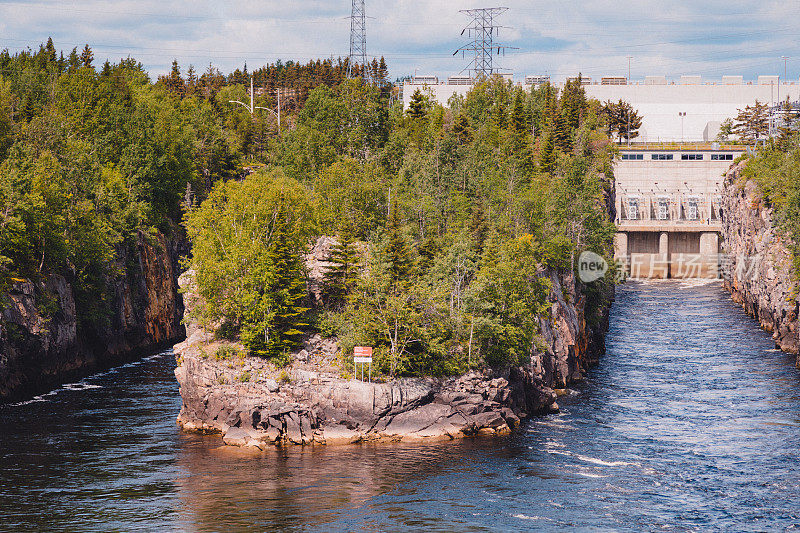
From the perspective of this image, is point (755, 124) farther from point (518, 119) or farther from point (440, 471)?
point (440, 471)

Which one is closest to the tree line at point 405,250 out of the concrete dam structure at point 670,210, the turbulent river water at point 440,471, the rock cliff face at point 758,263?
the turbulent river water at point 440,471

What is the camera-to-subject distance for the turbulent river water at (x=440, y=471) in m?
44.5

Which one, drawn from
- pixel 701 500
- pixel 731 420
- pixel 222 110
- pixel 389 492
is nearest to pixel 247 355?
pixel 389 492

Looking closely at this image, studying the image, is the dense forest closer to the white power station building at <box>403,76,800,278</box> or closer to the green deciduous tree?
the green deciduous tree

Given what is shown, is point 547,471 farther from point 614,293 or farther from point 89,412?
point 614,293

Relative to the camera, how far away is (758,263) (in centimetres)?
10812

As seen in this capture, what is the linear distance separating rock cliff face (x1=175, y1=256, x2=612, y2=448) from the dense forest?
6.12 ft

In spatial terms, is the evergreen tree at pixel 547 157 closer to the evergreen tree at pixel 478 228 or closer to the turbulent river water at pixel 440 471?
the evergreen tree at pixel 478 228

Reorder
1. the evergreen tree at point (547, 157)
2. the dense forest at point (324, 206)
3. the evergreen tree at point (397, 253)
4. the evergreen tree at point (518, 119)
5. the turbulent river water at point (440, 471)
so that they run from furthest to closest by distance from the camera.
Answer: the evergreen tree at point (518, 119)
the evergreen tree at point (547, 157)
the evergreen tree at point (397, 253)
the dense forest at point (324, 206)
the turbulent river water at point (440, 471)

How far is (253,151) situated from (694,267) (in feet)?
298

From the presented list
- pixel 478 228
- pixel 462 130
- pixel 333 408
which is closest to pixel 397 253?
pixel 478 228

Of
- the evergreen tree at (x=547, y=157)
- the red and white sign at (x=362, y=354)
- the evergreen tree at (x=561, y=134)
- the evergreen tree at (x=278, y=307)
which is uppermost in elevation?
the evergreen tree at (x=561, y=134)

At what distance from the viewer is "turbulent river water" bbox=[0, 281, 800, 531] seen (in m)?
44.5

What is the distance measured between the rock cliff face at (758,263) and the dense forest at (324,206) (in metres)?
19.8
